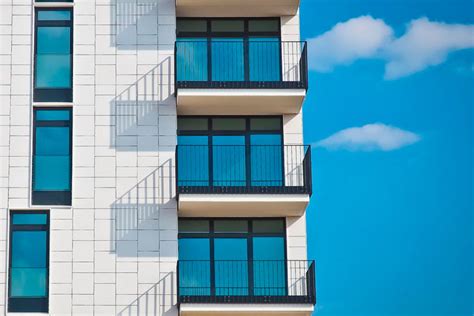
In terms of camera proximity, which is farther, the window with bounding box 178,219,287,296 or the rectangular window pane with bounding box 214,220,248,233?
the rectangular window pane with bounding box 214,220,248,233

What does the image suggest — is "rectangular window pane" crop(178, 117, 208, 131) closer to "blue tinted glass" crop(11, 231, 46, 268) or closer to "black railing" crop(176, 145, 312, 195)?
"black railing" crop(176, 145, 312, 195)

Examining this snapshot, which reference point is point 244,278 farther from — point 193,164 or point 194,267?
point 193,164

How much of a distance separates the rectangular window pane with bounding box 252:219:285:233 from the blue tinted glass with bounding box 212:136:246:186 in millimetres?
1045

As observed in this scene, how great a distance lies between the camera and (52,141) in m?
30.0

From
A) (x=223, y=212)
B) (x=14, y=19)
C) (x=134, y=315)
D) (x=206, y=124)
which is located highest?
(x=14, y=19)

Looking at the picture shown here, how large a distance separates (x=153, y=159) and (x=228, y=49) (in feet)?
11.2

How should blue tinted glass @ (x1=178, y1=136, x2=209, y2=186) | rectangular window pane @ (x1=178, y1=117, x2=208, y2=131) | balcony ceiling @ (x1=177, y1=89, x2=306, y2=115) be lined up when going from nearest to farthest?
balcony ceiling @ (x1=177, y1=89, x2=306, y2=115) < blue tinted glass @ (x1=178, y1=136, x2=209, y2=186) < rectangular window pane @ (x1=178, y1=117, x2=208, y2=131)

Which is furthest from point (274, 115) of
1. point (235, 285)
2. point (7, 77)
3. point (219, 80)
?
point (7, 77)

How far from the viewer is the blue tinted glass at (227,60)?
30641mm

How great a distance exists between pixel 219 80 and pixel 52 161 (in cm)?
449

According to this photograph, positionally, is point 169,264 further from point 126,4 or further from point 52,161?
point 126,4

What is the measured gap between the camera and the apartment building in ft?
95.2

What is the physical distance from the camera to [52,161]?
29844 millimetres

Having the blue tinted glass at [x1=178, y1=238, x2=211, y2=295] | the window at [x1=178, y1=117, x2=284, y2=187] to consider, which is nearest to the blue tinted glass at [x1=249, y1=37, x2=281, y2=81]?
the window at [x1=178, y1=117, x2=284, y2=187]
